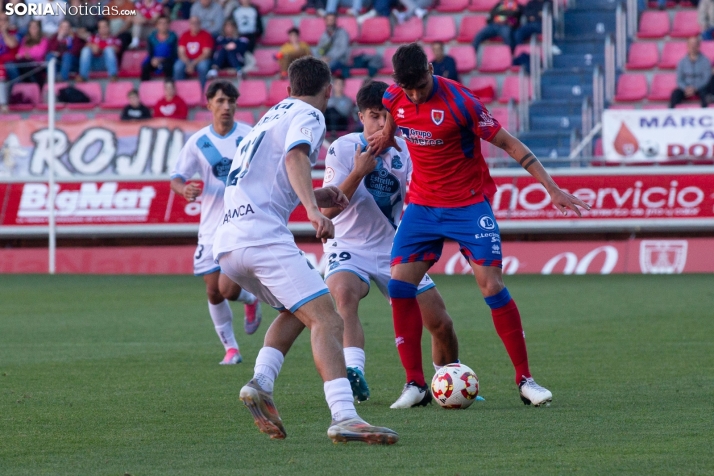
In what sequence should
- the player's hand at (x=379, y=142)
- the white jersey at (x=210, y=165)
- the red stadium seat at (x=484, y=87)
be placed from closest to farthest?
the player's hand at (x=379, y=142) < the white jersey at (x=210, y=165) < the red stadium seat at (x=484, y=87)

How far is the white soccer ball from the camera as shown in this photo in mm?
6656

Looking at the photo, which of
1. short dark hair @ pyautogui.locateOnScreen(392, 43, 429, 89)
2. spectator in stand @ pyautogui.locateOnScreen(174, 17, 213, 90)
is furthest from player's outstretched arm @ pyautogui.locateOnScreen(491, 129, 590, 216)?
spectator in stand @ pyautogui.locateOnScreen(174, 17, 213, 90)

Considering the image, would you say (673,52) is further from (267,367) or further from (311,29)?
(267,367)

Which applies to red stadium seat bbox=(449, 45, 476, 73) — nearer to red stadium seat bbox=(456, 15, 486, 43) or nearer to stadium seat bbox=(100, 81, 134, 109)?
red stadium seat bbox=(456, 15, 486, 43)

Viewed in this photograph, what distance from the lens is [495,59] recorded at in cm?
2228

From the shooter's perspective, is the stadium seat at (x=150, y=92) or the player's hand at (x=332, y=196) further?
the stadium seat at (x=150, y=92)

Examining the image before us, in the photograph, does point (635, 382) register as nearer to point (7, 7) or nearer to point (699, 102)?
point (699, 102)

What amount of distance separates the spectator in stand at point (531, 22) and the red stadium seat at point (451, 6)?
196cm

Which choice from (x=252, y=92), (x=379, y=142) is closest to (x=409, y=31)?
(x=252, y=92)

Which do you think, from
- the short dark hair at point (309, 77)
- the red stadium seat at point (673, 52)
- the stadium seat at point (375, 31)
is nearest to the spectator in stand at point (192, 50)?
the stadium seat at point (375, 31)

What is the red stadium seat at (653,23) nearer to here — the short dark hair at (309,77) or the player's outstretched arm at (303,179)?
the short dark hair at (309,77)

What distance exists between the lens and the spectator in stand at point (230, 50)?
75.6ft

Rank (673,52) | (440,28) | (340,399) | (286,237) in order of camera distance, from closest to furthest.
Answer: (340,399), (286,237), (673,52), (440,28)

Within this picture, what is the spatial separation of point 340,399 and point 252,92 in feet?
58.2
